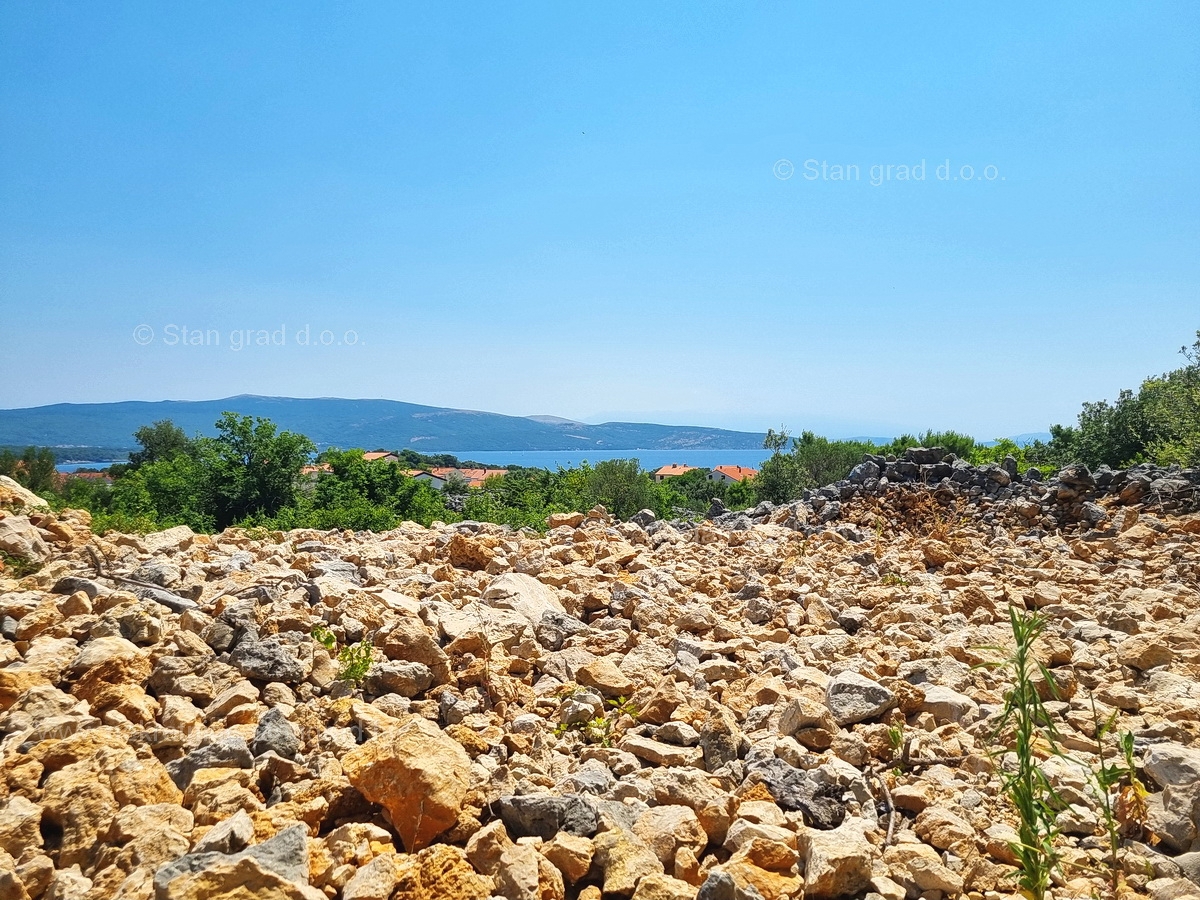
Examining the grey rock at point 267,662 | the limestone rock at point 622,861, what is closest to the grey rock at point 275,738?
the grey rock at point 267,662

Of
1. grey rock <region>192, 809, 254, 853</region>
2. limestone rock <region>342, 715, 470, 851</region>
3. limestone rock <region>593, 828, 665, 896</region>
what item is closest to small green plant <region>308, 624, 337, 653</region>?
limestone rock <region>342, 715, 470, 851</region>

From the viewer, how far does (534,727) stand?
3.71 m

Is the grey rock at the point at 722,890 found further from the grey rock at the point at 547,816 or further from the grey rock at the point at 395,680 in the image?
the grey rock at the point at 395,680

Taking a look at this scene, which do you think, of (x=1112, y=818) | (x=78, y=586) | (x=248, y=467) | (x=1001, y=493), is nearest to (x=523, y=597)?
(x=78, y=586)

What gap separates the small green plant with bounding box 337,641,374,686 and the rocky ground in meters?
0.04

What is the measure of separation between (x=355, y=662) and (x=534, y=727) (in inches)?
44.2

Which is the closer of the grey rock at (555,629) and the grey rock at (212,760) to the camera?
the grey rock at (212,760)

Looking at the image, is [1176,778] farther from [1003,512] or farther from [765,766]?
[1003,512]

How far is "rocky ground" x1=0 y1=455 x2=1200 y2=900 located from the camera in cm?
249

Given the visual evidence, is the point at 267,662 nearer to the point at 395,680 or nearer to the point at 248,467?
the point at 395,680

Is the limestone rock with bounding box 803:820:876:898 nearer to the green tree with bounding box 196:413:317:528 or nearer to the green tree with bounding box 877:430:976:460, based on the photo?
the green tree with bounding box 196:413:317:528

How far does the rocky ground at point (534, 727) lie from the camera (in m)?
2.49

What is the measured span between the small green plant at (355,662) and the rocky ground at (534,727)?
4 cm

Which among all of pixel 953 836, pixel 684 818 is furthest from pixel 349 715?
pixel 953 836
